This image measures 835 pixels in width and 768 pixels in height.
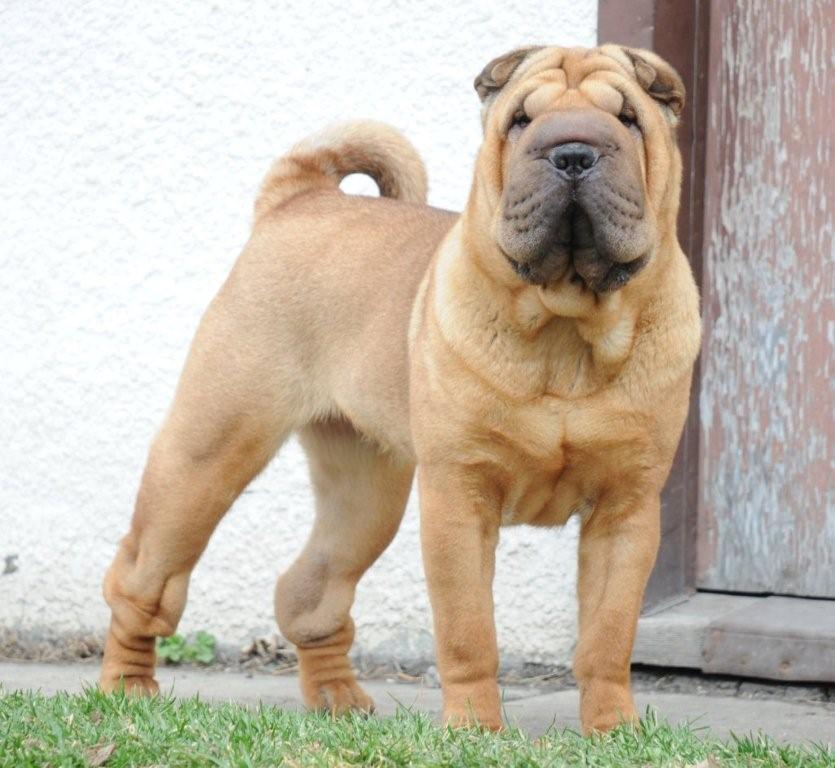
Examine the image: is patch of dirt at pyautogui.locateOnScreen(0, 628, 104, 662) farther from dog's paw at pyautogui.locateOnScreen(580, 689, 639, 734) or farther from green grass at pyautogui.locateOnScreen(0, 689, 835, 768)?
dog's paw at pyautogui.locateOnScreen(580, 689, 639, 734)

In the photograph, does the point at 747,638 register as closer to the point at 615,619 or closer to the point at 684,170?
the point at 615,619

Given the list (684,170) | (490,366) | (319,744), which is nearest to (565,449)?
(490,366)

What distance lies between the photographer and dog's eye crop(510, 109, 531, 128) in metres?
3.53

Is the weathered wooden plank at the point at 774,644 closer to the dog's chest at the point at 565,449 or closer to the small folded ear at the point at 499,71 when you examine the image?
the dog's chest at the point at 565,449

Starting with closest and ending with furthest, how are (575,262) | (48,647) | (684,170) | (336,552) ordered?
1. (575,262)
2. (336,552)
3. (684,170)
4. (48,647)

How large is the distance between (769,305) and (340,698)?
186 centimetres

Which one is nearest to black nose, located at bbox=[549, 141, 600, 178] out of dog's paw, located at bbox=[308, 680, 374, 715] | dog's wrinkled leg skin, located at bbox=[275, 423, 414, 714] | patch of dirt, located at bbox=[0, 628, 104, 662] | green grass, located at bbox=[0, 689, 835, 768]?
green grass, located at bbox=[0, 689, 835, 768]

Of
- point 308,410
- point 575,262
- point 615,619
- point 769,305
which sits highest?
point 769,305

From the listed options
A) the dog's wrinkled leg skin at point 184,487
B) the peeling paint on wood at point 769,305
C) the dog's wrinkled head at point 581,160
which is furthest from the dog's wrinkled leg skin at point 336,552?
the dog's wrinkled head at point 581,160

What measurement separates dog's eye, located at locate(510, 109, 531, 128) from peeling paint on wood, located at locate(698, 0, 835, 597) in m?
1.77

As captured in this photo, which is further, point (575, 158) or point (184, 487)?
point (184, 487)

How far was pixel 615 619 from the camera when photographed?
3.66 metres

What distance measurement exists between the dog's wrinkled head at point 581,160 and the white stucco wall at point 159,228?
5.22ft

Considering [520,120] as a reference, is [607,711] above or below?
below
